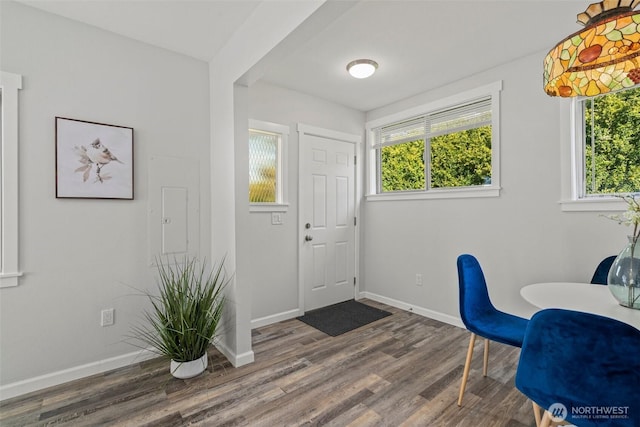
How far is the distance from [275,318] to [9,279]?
2.14 m

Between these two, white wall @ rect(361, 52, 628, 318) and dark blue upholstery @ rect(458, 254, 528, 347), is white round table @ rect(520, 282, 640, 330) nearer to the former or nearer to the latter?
dark blue upholstery @ rect(458, 254, 528, 347)

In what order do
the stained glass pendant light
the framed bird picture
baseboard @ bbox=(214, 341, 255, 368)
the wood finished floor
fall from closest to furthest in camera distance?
the stained glass pendant light < the wood finished floor < the framed bird picture < baseboard @ bbox=(214, 341, 255, 368)

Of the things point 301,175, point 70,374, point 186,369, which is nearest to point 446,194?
point 301,175

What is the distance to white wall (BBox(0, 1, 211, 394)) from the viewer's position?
75.9 inches

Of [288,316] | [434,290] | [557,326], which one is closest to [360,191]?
[434,290]

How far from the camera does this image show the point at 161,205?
2.45m

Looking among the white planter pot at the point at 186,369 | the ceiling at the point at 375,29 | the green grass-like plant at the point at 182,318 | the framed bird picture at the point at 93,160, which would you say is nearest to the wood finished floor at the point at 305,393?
the white planter pot at the point at 186,369

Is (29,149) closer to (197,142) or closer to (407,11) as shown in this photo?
(197,142)

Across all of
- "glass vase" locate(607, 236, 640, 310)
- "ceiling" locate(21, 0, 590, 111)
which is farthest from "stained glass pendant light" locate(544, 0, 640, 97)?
"ceiling" locate(21, 0, 590, 111)

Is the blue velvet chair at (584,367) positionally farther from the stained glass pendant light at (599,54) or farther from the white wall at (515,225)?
the white wall at (515,225)

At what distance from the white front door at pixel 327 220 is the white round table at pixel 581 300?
226 cm

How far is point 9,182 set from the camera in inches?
73.8

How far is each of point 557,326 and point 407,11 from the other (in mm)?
2020

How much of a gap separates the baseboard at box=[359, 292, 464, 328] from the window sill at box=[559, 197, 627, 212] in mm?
1461
